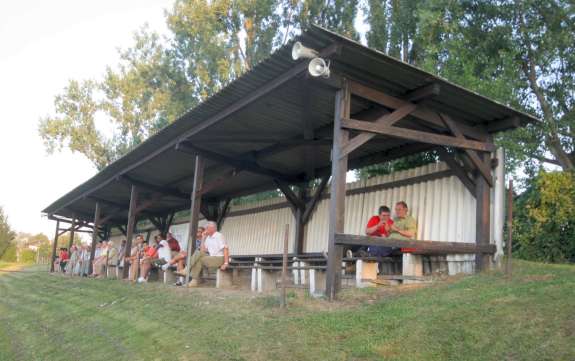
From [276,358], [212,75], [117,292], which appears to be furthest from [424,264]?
[212,75]

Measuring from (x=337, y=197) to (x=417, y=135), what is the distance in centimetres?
168

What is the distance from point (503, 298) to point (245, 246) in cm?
1063

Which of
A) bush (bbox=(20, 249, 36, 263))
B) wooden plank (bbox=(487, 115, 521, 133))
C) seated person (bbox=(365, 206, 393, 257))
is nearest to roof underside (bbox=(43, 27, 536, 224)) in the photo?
wooden plank (bbox=(487, 115, 521, 133))

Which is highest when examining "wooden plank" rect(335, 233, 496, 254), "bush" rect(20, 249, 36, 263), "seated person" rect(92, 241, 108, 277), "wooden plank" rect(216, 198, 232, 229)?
"wooden plank" rect(216, 198, 232, 229)

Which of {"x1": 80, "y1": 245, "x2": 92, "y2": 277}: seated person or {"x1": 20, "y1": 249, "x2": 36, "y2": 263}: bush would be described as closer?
{"x1": 80, "y1": 245, "x2": 92, "y2": 277}: seated person

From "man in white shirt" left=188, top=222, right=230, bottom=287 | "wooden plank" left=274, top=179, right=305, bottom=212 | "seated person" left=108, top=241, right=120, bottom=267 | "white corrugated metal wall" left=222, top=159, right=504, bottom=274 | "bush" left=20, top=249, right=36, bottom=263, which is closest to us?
"white corrugated metal wall" left=222, top=159, right=504, bottom=274

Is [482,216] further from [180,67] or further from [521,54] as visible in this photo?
[180,67]

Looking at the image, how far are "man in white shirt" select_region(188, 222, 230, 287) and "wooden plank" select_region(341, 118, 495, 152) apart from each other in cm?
398

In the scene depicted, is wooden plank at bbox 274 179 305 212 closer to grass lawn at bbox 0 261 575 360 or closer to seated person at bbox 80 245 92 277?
grass lawn at bbox 0 261 575 360

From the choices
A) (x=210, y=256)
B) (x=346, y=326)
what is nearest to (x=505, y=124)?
(x=346, y=326)

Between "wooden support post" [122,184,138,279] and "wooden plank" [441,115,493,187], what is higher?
"wooden plank" [441,115,493,187]

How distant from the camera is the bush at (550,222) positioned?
34.6 ft

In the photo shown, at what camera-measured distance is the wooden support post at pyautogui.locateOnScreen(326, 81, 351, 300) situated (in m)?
7.00

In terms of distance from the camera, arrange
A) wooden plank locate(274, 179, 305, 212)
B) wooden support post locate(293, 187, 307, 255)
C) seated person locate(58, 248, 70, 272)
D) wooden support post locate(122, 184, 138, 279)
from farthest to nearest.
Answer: seated person locate(58, 248, 70, 272)
wooden support post locate(122, 184, 138, 279)
wooden plank locate(274, 179, 305, 212)
wooden support post locate(293, 187, 307, 255)
